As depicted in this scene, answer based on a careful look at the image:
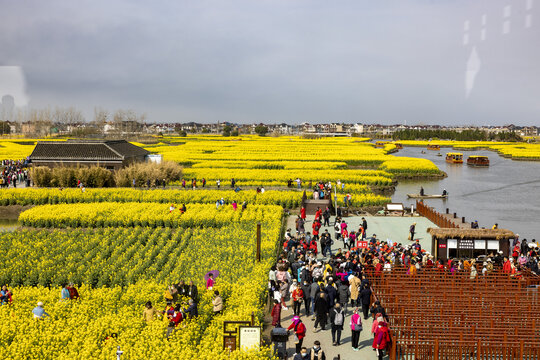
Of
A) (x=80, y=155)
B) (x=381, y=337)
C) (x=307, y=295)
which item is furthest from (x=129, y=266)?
(x=80, y=155)

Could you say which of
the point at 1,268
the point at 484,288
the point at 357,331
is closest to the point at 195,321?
the point at 357,331

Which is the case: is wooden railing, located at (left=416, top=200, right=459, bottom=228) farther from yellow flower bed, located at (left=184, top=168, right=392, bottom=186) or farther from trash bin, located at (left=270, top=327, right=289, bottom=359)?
trash bin, located at (left=270, top=327, right=289, bottom=359)

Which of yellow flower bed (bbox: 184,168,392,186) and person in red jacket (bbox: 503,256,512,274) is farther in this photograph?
yellow flower bed (bbox: 184,168,392,186)

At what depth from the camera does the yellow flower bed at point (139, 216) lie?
106 feet

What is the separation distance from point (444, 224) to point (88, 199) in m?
30.7

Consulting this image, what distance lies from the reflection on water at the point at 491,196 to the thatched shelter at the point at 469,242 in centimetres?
1573

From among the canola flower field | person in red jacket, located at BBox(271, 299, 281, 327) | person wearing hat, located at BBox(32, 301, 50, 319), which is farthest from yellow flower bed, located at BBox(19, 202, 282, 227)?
person wearing hat, located at BBox(32, 301, 50, 319)

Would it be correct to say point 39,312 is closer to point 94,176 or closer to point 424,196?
point 94,176

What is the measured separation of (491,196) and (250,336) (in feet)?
179

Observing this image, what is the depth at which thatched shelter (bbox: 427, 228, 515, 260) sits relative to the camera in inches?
880

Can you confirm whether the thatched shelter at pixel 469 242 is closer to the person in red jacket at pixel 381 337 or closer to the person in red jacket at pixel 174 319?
the person in red jacket at pixel 381 337

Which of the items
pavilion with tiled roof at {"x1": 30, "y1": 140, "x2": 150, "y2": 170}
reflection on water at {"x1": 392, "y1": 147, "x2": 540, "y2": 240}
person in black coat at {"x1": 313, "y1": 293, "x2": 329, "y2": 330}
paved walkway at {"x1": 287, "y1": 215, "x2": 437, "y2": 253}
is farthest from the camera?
pavilion with tiled roof at {"x1": 30, "y1": 140, "x2": 150, "y2": 170}

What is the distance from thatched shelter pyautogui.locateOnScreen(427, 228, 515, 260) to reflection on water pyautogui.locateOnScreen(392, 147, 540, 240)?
15735 millimetres

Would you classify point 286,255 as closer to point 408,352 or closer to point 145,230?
point 408,352
